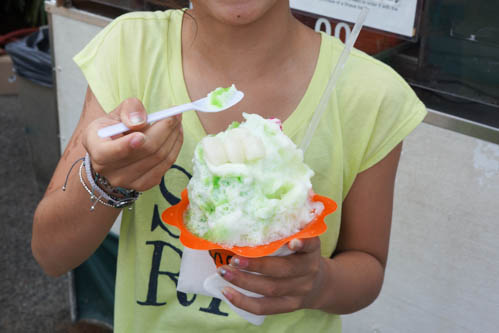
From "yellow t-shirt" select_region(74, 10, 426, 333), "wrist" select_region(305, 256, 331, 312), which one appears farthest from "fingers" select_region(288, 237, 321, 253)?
"yellow t-shirt" select_region(74, 10, 426, 333)

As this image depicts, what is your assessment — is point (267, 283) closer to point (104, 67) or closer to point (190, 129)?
point (190, 129)

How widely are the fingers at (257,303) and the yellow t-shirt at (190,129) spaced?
0.23 metres

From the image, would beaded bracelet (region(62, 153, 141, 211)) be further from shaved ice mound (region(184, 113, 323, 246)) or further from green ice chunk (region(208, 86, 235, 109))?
green ice chunk (region(208, 86, 235, 109))

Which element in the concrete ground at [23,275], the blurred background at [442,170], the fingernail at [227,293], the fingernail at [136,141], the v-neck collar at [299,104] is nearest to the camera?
the fingernail at [136,141]

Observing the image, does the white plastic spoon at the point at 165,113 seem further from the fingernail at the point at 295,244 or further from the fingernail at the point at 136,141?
the fingernail at the point at 295,244

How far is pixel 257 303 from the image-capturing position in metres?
1.12

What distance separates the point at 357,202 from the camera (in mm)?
1386

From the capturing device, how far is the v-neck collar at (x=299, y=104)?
4.32 ft

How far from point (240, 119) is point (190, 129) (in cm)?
13

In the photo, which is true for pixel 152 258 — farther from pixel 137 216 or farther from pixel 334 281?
pixel 334 281

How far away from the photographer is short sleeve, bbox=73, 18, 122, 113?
4.33ft

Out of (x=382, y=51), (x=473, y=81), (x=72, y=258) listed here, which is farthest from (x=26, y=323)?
(x=473, y=81)

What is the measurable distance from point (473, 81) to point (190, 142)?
4.45 ft

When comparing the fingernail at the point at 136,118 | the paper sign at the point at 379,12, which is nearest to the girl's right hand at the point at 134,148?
the fingernail at the point at 136,118
